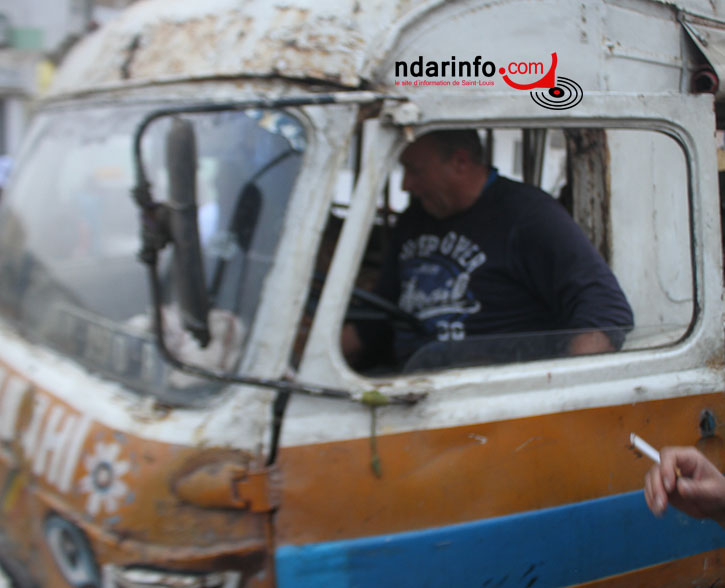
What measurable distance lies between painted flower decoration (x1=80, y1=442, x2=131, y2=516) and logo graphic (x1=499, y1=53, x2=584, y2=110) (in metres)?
1.22

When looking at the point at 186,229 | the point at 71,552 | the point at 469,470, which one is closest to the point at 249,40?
the point at 186,229

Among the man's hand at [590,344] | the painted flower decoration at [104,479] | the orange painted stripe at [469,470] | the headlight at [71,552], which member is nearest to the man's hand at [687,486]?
the orange painted stripe at [469,470]

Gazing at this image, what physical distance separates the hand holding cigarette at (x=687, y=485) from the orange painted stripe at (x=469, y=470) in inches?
11.3

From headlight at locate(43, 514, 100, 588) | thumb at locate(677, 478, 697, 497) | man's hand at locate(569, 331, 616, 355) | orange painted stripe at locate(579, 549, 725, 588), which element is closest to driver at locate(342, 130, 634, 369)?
man's hand at locate(569, 331, 616, 355)

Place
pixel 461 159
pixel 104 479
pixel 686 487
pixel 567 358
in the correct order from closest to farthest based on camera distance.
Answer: pixel 686 487, pixel 104 479, pixel 567 358, pixel 461 159

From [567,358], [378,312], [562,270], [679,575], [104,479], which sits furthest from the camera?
[378,312]

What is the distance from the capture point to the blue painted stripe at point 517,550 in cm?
150

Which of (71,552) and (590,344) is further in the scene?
(590,344)

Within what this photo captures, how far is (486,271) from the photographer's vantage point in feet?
6.76

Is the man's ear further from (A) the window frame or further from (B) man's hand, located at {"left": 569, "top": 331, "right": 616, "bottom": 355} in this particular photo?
(B) man's hand, located at {"left": 569, "top": 331, "right": 616, "bottom": 355}

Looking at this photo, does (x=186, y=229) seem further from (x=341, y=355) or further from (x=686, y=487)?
(x=686, y=487)

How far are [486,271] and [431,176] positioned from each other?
1.29 ft

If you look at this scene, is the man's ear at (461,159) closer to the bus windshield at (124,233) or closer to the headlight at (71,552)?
the bus windshield at (124,233)

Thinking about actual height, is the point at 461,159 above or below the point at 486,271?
above
